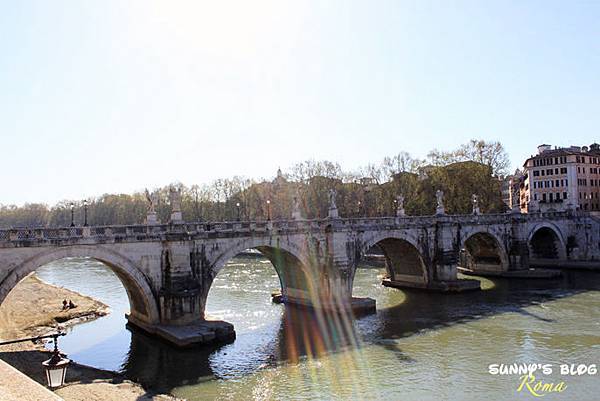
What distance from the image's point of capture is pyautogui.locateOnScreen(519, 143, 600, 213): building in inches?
2109

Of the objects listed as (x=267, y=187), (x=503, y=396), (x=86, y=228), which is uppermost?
(x=267, y=187)

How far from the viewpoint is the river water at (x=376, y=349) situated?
16125mm

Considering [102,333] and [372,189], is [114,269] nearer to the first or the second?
[102,333]

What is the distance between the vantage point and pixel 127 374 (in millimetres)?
18094

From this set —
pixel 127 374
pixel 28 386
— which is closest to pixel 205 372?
pixel 127 374

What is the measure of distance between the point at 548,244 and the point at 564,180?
10.4 meters

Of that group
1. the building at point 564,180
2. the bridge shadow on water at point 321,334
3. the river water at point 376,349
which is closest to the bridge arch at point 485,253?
the bridge shadow on water at point 321,334

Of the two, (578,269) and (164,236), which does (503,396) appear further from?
(578,269)

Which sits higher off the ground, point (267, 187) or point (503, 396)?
point (267, 187)

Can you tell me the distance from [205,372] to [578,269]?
35.9 metres

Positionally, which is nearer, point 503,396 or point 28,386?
point 28,386

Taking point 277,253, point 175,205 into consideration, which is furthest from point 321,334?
point 175,205

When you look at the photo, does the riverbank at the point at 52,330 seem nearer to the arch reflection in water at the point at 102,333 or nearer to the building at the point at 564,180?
the arch reflection in water at the point at 102,333

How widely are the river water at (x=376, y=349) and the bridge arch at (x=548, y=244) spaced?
49.0 ft
